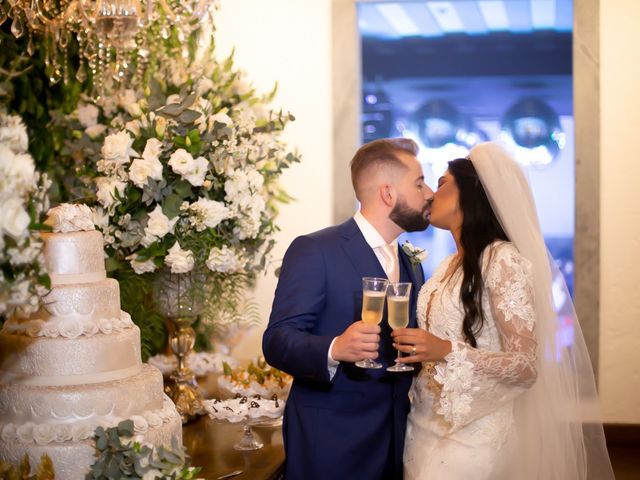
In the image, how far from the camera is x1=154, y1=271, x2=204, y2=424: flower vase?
325 cm

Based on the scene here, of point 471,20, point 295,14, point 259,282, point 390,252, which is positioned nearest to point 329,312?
point 390,252

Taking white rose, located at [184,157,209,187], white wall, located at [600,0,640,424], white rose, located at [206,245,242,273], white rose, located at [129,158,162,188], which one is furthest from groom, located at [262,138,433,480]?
white wall, located at [600,0,640,424]

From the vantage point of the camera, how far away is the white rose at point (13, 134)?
165 centimetres

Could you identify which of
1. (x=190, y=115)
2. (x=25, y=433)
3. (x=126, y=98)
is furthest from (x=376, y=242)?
(x=126, y=98)

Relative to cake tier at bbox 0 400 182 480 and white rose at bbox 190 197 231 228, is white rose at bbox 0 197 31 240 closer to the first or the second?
cake tier at bbox 0 400 182 480

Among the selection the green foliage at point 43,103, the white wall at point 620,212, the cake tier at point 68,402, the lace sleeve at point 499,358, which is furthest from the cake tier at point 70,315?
the white wall at point 620,212

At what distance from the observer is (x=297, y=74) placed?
541cm

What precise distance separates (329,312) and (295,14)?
302 centimetres

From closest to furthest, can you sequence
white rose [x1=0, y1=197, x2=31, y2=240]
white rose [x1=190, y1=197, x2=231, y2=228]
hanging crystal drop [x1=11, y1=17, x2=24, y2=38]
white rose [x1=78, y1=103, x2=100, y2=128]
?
white rose [x1=0, y1=197, x2=31, y2=240] → white rose [x1=190, y1=197, x2=231, y2=228] → hanging crystal drop [x1=11, y1=17, x2=24, y2=38] → white rose [x1=78, y1=103, x2=100, y2=128]

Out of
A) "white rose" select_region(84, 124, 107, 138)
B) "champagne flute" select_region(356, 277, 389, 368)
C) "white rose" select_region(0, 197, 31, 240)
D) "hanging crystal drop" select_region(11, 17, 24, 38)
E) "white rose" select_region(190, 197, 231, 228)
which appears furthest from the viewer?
"white rose" select_region(84, 124, 107, 138)

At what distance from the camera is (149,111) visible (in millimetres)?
3283

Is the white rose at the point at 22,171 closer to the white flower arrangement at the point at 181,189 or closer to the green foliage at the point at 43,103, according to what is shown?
the white flower arrangement at the point at 181,189

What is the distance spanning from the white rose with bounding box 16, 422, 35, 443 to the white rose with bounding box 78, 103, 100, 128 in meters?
2.21

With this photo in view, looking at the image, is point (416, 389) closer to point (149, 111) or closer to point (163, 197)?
point (163, 197)
